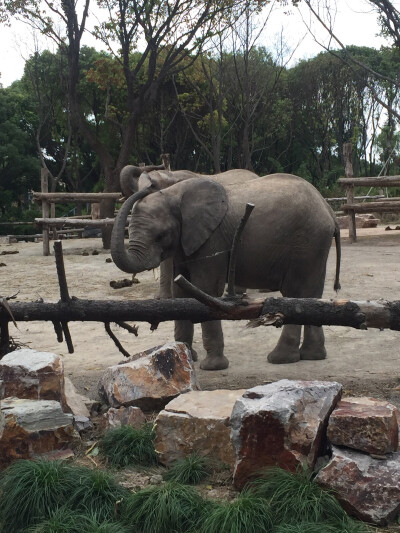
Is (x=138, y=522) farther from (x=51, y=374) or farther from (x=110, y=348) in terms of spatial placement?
(x=110, y=348)

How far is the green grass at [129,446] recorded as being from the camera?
4164 mm

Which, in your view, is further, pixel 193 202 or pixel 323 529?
pixel 193 202

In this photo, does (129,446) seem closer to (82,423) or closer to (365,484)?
(82,423)

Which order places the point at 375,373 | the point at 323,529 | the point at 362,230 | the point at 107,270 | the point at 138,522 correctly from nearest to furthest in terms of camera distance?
the point at 323,529, the point at 138,522, the point at 375,373, the point at 107,270, the point at 362,230

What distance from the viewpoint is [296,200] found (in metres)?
6.37

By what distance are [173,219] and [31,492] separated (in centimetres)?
317

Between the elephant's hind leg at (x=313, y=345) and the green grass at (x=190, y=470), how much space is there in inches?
112

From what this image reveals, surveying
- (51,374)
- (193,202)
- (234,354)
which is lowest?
(234,354)

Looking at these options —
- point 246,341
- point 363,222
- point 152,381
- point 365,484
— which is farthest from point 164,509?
point 363,222

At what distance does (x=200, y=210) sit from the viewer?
6.32 m

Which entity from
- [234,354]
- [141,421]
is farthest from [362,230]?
[141,421]

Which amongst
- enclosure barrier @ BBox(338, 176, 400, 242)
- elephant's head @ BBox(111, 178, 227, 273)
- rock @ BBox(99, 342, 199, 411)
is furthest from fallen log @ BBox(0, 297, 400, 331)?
enclosure barrier @ BBox(338, 176, 400, 242)

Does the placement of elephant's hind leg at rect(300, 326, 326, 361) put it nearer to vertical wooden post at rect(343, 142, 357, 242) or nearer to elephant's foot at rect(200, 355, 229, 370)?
elephant's foot at rect(200, 355, 229, 370)

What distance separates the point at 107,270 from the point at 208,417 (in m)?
9.74
